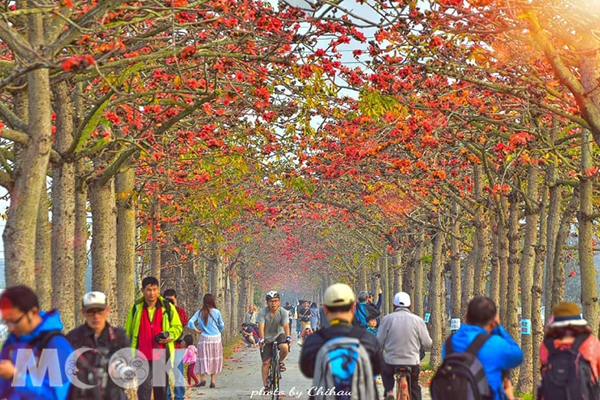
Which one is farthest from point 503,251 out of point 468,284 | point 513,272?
point 468,284

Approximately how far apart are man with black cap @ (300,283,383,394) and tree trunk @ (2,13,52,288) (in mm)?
4651

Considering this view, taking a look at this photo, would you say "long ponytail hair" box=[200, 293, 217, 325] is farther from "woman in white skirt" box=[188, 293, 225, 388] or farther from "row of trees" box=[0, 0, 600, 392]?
"row of trees" box=[0, 0, 600, 392]

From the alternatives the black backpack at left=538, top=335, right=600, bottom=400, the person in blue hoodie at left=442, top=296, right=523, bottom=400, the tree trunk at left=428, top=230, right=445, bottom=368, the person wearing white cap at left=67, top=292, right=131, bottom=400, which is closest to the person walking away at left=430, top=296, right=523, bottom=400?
the person in blue hoodie at left=442, top=296, right=523, bottom=400

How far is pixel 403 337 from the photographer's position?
12477 millimetres

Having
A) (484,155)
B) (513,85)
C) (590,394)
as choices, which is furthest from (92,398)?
(484,155)

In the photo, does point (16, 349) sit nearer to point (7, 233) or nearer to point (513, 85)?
point (7, 233)

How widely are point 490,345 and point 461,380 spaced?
455mm

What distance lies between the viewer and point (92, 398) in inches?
288

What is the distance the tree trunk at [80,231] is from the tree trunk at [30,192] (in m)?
4.35

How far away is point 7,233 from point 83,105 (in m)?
7.13

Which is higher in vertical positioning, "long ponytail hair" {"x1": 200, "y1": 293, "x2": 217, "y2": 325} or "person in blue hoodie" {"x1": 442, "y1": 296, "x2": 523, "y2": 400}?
"long ponytail hair" {"x1": 200, "y1": 293, "x2": 217, "y2": 325}

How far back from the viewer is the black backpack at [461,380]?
715 centimetres

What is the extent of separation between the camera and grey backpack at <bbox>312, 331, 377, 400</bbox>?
6.76 m

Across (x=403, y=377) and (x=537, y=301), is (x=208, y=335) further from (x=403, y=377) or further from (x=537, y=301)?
(x=403, y=377)
